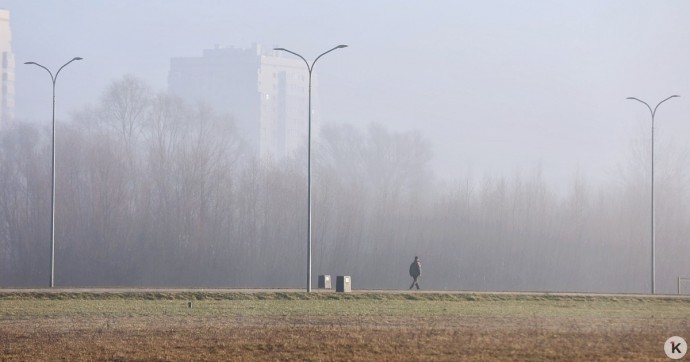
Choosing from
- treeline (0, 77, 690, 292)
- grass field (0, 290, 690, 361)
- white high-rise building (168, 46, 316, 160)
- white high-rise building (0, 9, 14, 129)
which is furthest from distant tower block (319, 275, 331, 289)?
white high-rise building (168, 46, 316, 160)

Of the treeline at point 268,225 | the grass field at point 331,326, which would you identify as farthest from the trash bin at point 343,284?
the treeline at point 268,225

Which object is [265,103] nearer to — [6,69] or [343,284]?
[6,69]

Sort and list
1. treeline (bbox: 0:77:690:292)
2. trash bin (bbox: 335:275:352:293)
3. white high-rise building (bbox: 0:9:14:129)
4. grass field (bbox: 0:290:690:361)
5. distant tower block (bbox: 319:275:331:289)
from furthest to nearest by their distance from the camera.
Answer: white high-rise building (bbox: 0:9:14:129) → treeline (bbox: 0:77:690:292) → distant tower block (bbox: 319:275:331:289) → trash bin (bbox: 335:275:352:293) → grass field (bbox: 0:290:690:361)

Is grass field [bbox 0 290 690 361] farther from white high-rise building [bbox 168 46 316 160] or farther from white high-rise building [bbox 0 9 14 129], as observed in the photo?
white high-rise building [bbox 168 46 316 160]

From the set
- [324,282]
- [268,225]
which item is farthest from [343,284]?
[268,225]

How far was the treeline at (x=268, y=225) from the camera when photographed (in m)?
87.0

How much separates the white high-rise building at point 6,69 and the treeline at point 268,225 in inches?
1696

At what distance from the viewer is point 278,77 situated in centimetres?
19575

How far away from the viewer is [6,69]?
472 ft

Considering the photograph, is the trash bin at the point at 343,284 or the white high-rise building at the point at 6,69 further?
the white high-rise building at the point at 6,69

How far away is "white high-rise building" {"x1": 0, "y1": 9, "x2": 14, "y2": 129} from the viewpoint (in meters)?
139

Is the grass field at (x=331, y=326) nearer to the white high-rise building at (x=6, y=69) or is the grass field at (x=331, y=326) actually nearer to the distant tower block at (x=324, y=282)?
the distant tower block at (x=324, y=282)

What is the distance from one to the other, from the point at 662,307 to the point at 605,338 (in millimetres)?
18297

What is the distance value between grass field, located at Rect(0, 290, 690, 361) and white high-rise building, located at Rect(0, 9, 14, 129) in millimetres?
95206
